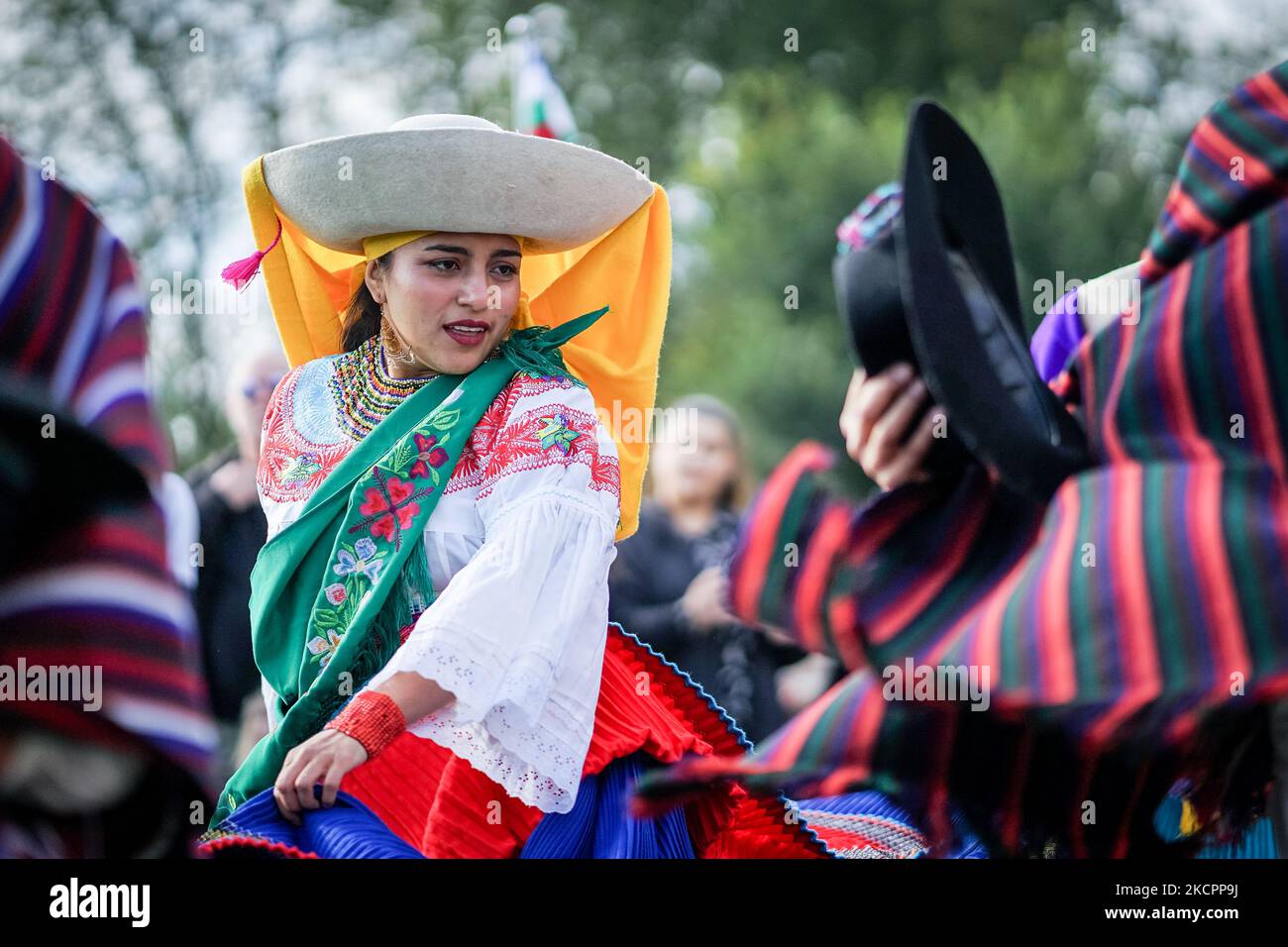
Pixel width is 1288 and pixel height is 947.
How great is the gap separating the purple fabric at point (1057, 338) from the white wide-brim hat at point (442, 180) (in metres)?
0.83

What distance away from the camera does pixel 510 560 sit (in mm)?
2521

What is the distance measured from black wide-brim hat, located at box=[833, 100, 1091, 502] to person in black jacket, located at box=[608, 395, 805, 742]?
7.87 feet

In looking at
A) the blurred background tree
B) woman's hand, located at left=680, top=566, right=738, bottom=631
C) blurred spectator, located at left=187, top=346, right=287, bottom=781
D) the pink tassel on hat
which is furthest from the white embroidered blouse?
the blurred background tree

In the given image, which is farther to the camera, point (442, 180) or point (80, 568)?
point (442, 180)

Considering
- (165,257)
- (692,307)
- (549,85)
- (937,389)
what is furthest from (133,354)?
(692,307)

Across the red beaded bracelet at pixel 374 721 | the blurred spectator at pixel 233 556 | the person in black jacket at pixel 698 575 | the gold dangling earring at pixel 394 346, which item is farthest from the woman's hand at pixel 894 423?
the blurred spectator at pixel 233 556

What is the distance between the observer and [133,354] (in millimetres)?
1712

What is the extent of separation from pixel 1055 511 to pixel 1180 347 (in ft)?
0.77

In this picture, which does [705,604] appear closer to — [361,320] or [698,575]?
[698,575]

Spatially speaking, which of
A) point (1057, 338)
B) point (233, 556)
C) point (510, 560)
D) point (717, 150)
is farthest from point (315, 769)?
point (717, 150)

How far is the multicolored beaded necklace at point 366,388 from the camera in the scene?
2.85 meters

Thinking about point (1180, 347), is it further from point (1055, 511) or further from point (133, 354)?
point (133, 354)

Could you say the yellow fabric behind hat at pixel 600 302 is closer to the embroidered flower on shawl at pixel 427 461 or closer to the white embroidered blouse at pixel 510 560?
the white embroidered blouse at pixel 510 560

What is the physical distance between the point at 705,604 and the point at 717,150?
11918 millimetres
